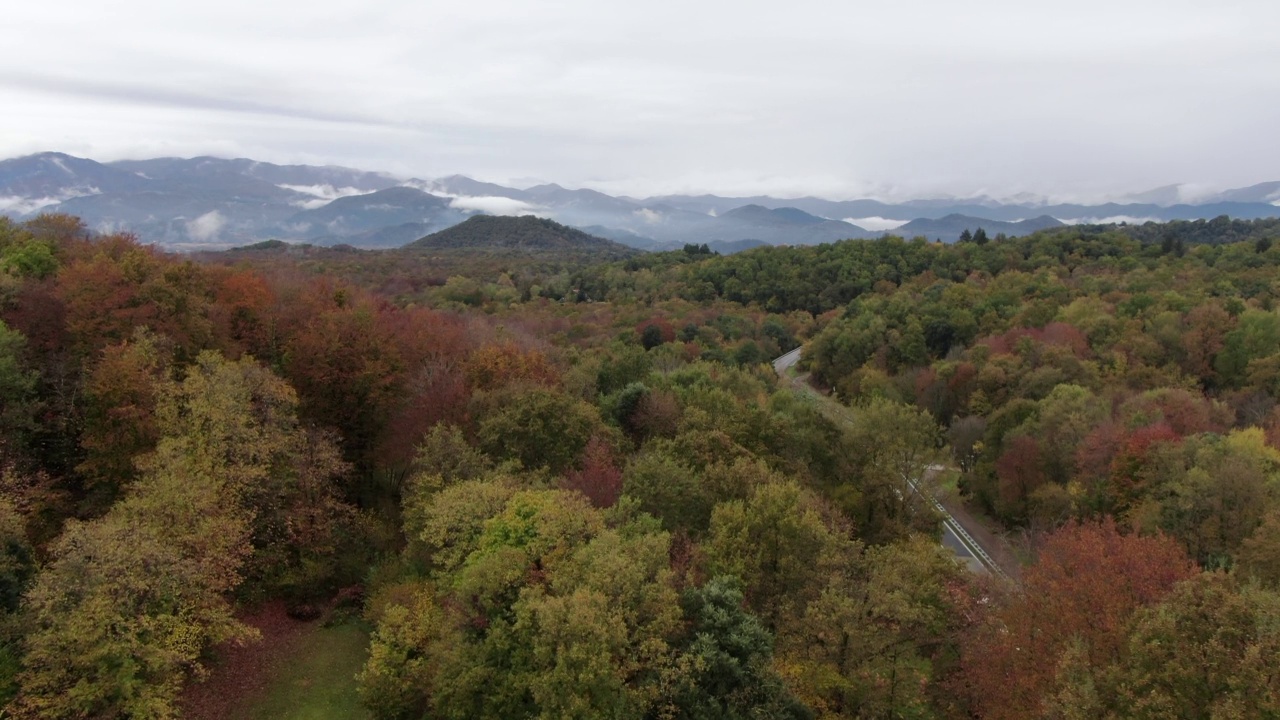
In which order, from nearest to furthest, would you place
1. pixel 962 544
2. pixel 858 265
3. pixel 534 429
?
1. pixel 534 429
2. pixel 962 544
3. pixel 858 265

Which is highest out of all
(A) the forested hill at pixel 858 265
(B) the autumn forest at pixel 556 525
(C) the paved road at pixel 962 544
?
(A) the forested hill at pixel 858 265

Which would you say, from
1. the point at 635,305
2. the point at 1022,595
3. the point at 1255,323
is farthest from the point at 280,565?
the point at 635,305

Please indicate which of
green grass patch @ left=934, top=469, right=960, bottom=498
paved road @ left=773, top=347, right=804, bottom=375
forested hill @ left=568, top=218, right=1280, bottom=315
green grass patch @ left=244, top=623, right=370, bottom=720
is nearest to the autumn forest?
green grass patch @ left=244, top=623, right=370, bottom=720

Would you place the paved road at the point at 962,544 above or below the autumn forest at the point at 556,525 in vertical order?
below

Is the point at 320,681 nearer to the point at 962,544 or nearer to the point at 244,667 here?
the point at 244,667

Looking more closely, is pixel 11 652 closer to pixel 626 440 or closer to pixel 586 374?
pixel 626 440

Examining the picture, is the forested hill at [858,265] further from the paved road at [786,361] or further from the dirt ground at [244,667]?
the dirt ground at [244,667]

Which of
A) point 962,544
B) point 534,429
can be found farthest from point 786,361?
point 534,429

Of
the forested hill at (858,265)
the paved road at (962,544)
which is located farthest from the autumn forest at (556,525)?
the forested hill at (858,265)

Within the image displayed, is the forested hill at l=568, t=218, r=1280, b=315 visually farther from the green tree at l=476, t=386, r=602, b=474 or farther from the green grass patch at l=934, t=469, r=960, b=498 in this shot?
the green tree at l=476, t=386, r=602, b=474
